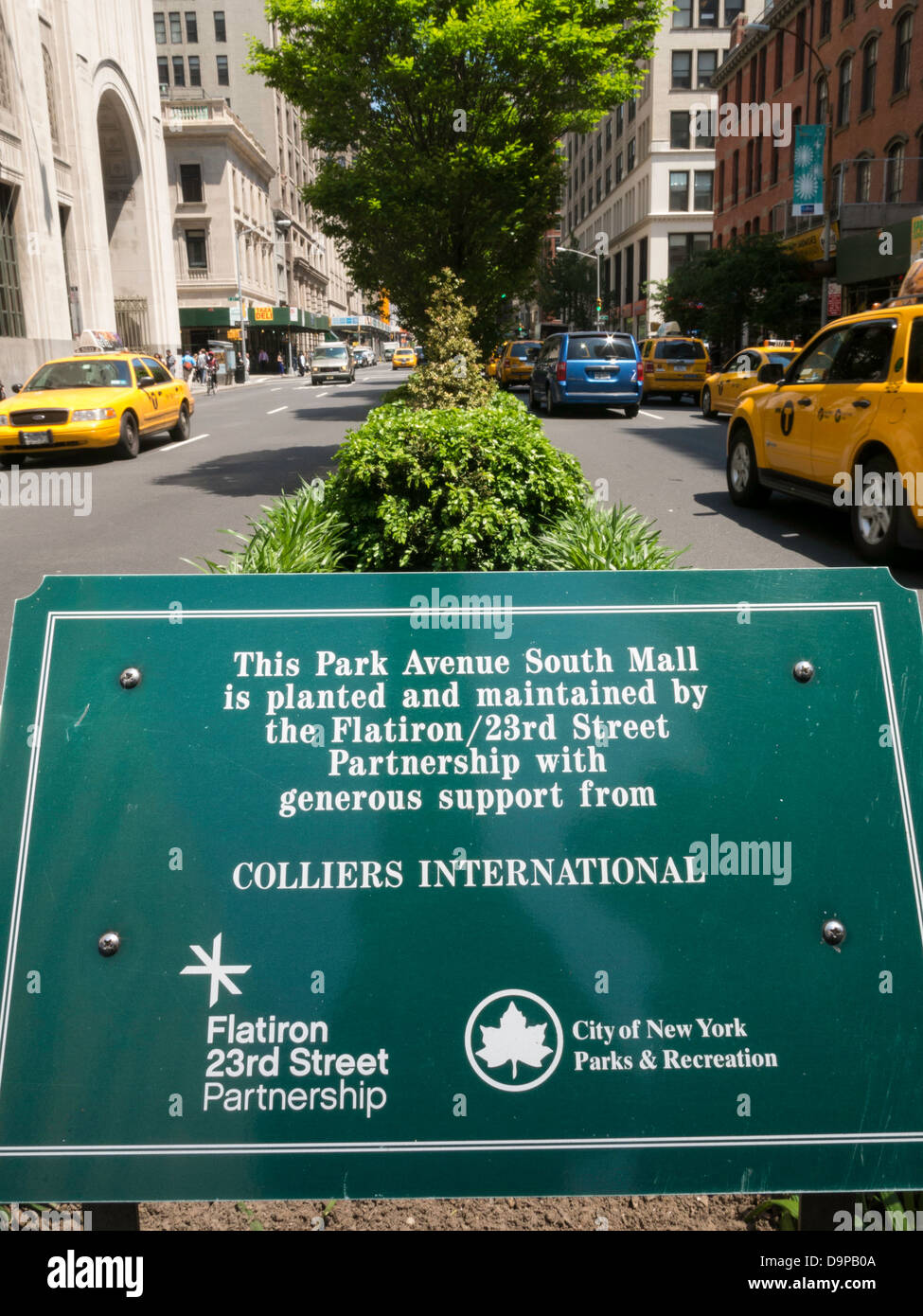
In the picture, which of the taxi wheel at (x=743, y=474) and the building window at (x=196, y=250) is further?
the building window at (x=196, y=250)

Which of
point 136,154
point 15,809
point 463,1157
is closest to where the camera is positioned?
point 463,1157

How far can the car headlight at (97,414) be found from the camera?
17.0m

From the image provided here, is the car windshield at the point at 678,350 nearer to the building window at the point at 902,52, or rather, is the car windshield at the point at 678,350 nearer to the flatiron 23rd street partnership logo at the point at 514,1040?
the building window at the point at 902,52

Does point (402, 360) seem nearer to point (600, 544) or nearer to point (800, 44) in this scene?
point (800, 44)

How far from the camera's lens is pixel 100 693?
80.9 inches

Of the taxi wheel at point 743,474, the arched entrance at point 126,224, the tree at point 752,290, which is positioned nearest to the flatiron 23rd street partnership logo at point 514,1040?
the taxi wheel at point 743,474

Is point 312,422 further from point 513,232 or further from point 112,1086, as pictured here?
point 112,1086

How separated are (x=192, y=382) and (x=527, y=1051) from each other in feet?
195

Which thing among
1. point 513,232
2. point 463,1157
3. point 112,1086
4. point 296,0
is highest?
point 296,0

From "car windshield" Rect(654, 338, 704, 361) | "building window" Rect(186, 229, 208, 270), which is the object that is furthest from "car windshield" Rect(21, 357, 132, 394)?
"building window" Rect(186, 229, 208, 270)

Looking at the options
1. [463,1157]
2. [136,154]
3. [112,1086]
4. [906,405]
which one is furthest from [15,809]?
[136,154]

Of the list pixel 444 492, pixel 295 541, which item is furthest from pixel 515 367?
pixel 295 541

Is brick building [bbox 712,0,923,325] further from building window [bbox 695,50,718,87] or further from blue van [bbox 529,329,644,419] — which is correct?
building window [bbox 695,50,718,87]

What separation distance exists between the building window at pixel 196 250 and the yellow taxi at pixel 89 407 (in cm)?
5704
